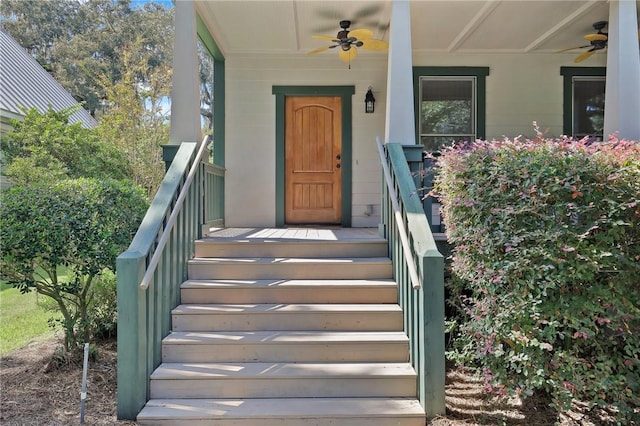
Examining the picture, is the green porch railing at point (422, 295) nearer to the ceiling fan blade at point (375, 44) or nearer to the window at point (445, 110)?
the ceiling fan blade at point (375, 44)

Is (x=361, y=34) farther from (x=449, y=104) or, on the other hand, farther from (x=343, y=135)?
(x=449, y=104)

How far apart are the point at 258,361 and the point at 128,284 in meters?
1.04

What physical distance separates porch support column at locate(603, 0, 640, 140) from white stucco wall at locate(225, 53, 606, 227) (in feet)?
6.03

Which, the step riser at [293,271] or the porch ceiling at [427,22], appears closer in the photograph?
the step riser at [293,271]

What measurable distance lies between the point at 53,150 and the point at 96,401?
647 centimetres

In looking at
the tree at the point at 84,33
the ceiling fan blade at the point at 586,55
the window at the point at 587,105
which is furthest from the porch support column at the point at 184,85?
the tree at the point at 84,33

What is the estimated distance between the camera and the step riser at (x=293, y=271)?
3.57 meters

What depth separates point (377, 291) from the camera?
3365 millimetres

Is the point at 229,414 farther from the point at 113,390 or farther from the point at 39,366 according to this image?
the point at 39,366

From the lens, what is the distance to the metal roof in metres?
8.33

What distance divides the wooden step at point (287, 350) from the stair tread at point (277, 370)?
0.14 ft

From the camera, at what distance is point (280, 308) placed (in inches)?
127

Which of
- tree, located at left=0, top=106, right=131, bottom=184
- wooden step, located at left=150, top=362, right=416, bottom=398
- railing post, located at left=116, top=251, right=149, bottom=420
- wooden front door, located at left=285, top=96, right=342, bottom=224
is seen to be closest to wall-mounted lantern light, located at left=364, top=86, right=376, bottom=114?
wooden front door, located at left=285, top=96, right=342, bottom=224

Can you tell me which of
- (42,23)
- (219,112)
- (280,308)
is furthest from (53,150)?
(42,23)
